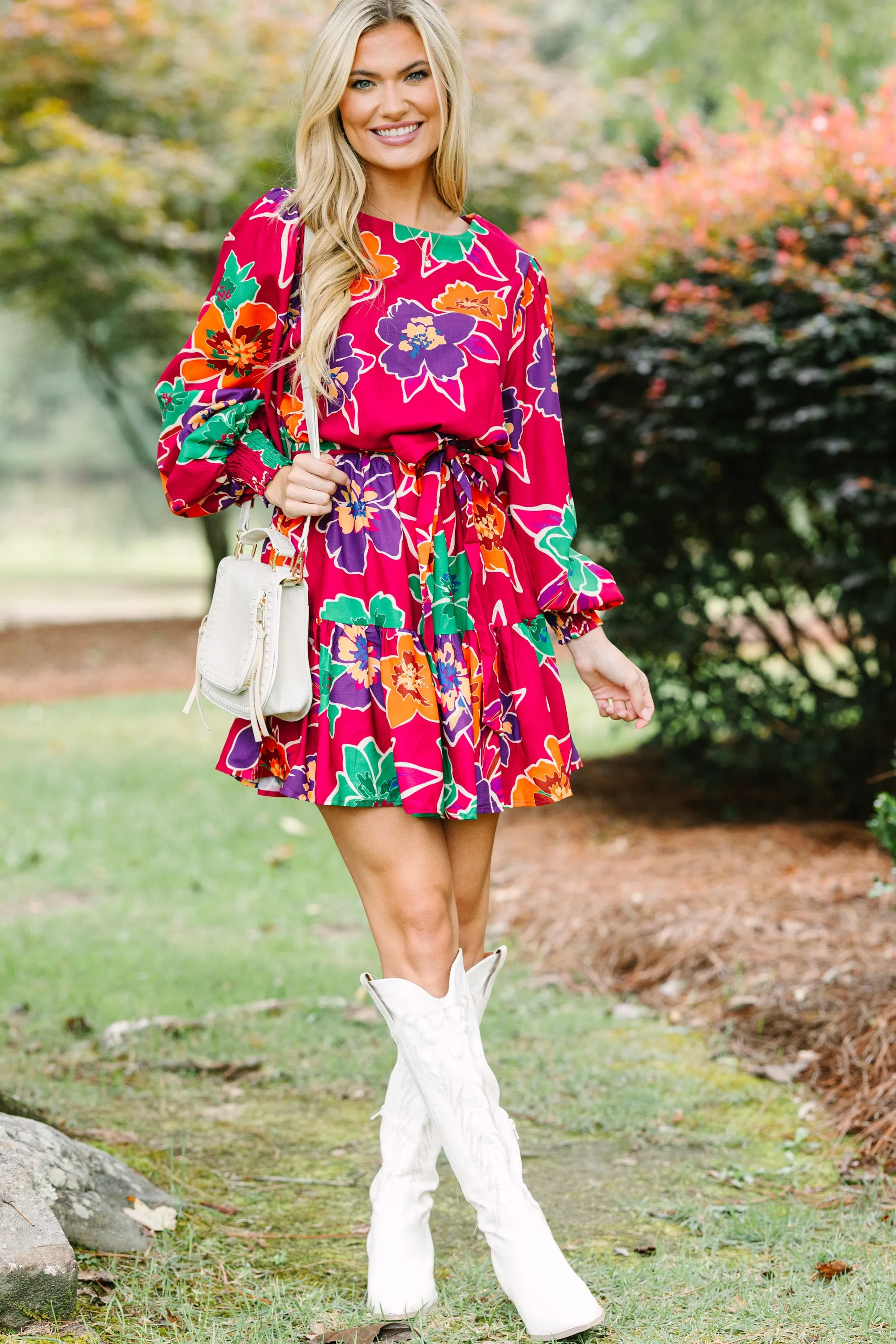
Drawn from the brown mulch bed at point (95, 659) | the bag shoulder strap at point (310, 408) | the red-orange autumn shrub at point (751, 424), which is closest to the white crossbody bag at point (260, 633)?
the bag shoulder strap at point (310, 408)

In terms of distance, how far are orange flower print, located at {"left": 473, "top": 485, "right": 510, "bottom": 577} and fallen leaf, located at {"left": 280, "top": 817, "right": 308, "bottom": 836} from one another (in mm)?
4086

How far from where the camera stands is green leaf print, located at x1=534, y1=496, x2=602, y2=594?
2.44m

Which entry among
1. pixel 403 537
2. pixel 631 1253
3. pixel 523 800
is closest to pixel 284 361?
pixel 403 537

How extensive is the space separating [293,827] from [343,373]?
4.34m

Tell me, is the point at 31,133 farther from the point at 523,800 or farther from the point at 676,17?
the point at 523,800

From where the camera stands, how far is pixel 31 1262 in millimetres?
2125

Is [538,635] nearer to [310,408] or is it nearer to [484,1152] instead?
[310,408]

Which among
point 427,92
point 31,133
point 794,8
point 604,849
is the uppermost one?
point 794,8

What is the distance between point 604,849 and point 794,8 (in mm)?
13330

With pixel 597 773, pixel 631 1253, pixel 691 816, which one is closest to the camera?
pixel 631 1253

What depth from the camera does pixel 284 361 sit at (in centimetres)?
232

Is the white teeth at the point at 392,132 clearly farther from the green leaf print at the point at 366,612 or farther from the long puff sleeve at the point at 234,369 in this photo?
the green leaf print at the point at 366,612

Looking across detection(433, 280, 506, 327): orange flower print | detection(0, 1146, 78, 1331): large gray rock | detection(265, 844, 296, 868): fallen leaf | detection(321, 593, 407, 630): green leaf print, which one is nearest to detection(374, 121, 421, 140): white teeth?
detection(433, 280, 506, 327): orange flower print

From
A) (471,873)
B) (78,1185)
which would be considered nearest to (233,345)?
(471,873)
